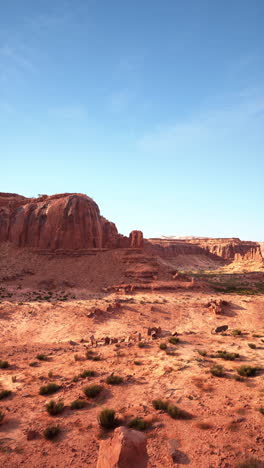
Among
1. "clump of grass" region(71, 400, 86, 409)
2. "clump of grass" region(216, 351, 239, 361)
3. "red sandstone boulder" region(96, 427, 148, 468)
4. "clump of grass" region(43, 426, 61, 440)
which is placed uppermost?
"red sandstone boulder" region(96, 427, 148, 468)

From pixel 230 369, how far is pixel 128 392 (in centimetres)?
502

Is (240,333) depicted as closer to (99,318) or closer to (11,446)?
(99,318)

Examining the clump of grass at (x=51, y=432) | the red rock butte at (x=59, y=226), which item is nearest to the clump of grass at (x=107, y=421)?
the clump of grass at (x=51, y=432)

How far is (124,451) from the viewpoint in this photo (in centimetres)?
511

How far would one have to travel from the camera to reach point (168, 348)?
15.2m

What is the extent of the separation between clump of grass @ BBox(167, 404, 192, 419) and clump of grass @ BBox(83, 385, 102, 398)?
9.69 feet

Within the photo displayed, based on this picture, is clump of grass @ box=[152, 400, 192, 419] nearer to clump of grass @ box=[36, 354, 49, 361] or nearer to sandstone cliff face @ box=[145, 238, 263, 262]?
clump of grass @ box=[36, 354, 49, 361]

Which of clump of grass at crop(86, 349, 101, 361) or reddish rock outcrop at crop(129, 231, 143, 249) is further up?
reddish rock outcrop at crop(129, 231, 143, 249)

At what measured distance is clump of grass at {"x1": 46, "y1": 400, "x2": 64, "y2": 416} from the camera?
27.9 feet

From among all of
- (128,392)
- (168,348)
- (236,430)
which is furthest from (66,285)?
(236,430)

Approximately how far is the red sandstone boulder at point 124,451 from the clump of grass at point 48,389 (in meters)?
5.31

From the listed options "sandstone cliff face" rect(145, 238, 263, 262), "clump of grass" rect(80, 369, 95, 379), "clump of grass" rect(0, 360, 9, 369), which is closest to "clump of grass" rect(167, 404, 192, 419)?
"clump of grass" rect(80, 369, 95, 379)

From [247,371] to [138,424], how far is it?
5.86 metres

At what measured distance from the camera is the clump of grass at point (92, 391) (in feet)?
31.6
